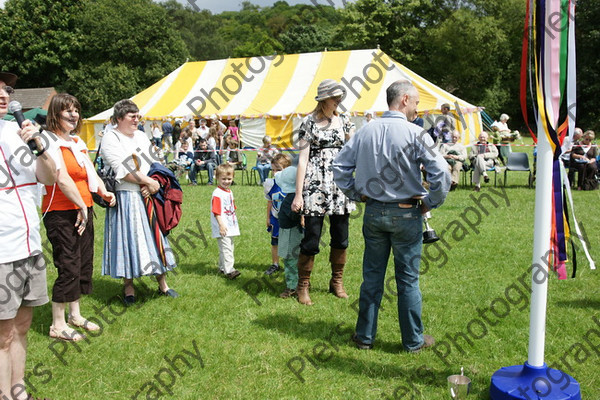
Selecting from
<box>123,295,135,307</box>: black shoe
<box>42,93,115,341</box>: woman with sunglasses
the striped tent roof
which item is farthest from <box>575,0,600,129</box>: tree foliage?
<box>42,93,115,341</box>: woman with sunglasses

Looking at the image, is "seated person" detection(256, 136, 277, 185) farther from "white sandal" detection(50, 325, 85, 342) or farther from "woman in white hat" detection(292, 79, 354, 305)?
"white sandal" detection(50, 325, 85, 342)

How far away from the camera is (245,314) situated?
4.59 m

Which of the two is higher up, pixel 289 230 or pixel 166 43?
pixel 166 43

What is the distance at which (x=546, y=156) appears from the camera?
9.39 feet

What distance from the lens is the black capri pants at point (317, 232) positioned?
4535 mm

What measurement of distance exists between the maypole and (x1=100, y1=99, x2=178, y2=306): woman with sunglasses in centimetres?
303

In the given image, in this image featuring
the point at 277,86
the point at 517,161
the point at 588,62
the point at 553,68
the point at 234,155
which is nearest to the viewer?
the point at 553,68

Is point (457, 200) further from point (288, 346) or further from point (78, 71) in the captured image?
point (78, 71)

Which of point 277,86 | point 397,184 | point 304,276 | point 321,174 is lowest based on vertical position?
point 304,276

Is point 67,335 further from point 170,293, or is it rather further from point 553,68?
point 553,68

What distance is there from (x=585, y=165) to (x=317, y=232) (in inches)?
359

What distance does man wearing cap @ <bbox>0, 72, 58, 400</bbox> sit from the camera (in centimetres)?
263

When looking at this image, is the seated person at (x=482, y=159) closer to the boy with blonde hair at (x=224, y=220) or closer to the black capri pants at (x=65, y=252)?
the boy with blonde hair at (x=224, y=220)

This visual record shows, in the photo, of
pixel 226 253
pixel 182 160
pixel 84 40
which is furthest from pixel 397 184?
pixel 84 40
